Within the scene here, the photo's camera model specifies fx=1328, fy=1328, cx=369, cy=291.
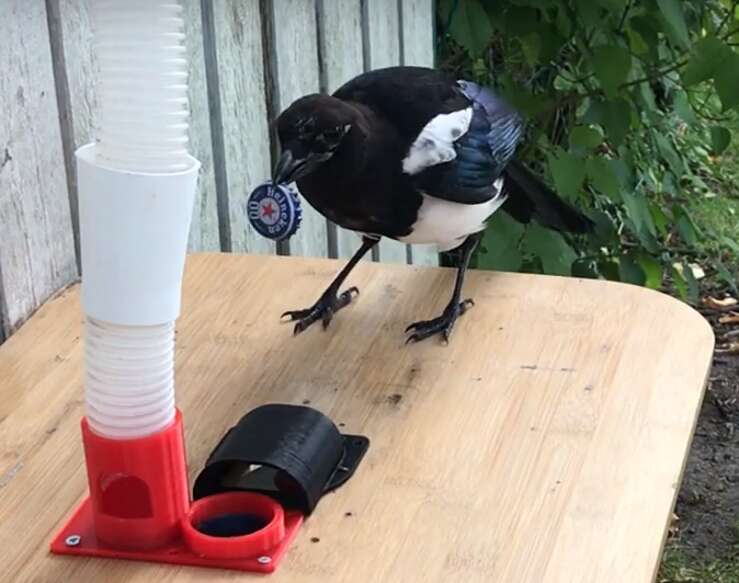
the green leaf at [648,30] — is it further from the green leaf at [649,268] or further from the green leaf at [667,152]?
the green leaf at [649,268]

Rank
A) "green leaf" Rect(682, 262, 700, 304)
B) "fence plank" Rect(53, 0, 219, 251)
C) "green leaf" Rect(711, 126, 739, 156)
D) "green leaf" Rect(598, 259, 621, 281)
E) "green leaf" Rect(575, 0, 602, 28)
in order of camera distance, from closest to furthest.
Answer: "fence plank" Rect(53, 0, 219, 251) → "green leaf" Rect(575, 0, 602, 28) → "green leaf" Rect(711, 126, 739, 156) → "green leaf" Rect(598, 259, 621, 281) → "green leaf" Rect(682, 262, 700, 304)

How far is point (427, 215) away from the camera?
131cm

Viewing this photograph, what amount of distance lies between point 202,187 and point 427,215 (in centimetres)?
37

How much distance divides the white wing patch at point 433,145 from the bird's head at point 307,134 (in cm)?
11

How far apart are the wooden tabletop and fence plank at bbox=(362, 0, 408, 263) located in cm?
70

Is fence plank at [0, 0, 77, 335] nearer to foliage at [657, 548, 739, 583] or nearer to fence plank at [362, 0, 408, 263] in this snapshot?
fence plank at [362, 0, 408, 263]

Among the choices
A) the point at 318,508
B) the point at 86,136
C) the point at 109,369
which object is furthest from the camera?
the point at 86,136

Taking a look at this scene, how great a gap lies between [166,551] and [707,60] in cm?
120

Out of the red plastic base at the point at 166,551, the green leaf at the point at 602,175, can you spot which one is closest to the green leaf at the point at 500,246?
the green leaf at the point at 602,175

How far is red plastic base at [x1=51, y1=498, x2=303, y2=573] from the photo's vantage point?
0.81m

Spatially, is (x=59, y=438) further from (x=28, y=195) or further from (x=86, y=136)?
(x=86, y=136)

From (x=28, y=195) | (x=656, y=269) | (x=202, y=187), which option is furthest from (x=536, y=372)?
(x=656, y=269)

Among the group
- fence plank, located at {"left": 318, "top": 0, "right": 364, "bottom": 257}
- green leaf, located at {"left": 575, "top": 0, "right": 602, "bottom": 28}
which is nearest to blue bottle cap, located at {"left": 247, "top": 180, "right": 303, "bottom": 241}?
fence plank, located at {"left": 318, "top": 0, "right": 364, "bottom": 257}

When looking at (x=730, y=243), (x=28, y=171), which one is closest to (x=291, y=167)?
(x=28, y=171)
